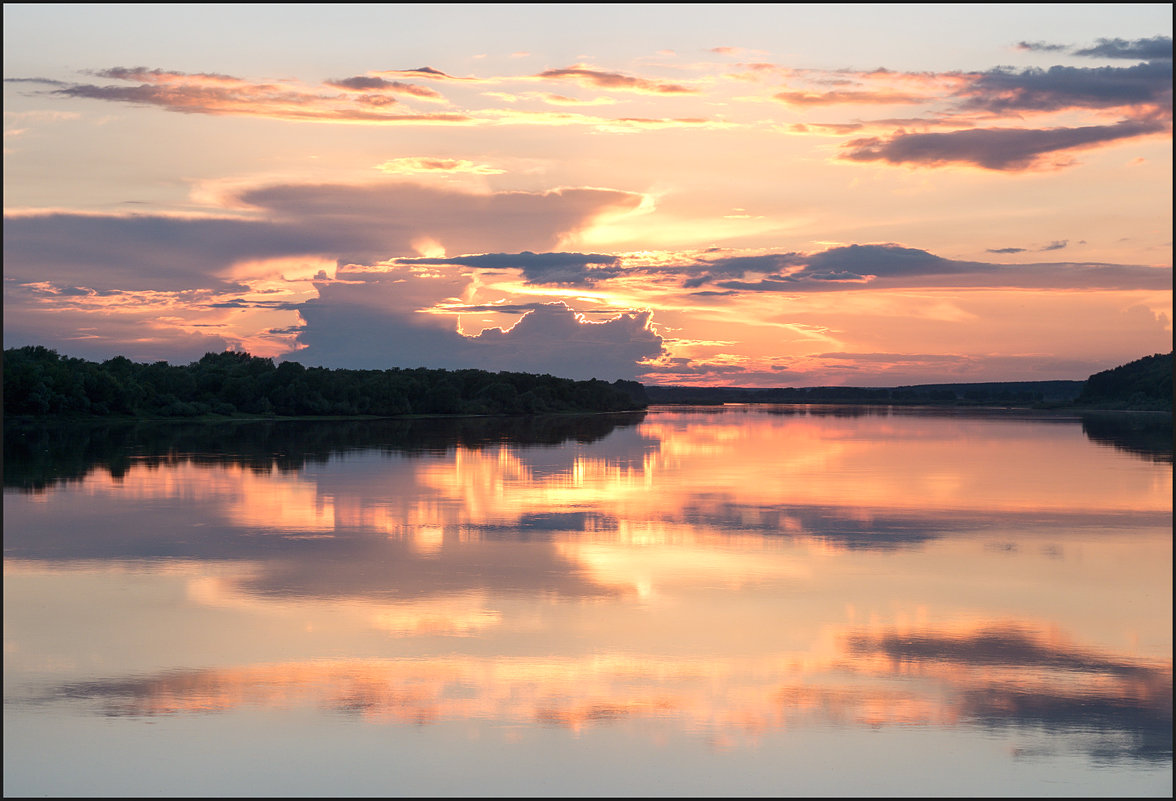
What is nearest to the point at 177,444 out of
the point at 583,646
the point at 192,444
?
the point at 192,444

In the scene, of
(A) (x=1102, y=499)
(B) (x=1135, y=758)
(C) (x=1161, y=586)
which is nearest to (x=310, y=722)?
(B) (x=1135, y=758)

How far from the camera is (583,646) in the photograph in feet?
47.8

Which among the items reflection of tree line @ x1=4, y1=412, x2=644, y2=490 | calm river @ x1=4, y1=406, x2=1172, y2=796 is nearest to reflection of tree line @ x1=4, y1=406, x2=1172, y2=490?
reflection of tree line @ x1=4, y1=412, x2=644, y2=490

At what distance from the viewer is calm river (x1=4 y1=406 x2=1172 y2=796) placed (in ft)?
34.5

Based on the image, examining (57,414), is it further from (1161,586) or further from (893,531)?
(1161,586)

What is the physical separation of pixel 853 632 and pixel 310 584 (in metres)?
8.80

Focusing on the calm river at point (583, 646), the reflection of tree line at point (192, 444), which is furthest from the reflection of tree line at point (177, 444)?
the calm river at point (583, 646)

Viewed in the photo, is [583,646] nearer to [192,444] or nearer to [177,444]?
[192,444]

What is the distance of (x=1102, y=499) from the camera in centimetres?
3291

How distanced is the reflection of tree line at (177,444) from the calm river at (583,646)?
1353 cm

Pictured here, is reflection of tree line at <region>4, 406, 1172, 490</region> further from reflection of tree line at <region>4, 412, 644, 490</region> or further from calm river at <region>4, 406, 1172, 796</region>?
calm river at <region>4, 406, 1172, 796</region>

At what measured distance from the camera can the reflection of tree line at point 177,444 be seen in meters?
44.1

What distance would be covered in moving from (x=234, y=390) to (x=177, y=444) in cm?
5666

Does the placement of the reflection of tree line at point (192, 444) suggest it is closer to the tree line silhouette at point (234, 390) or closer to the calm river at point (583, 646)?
the tree line silhouette at point (234, 390)
